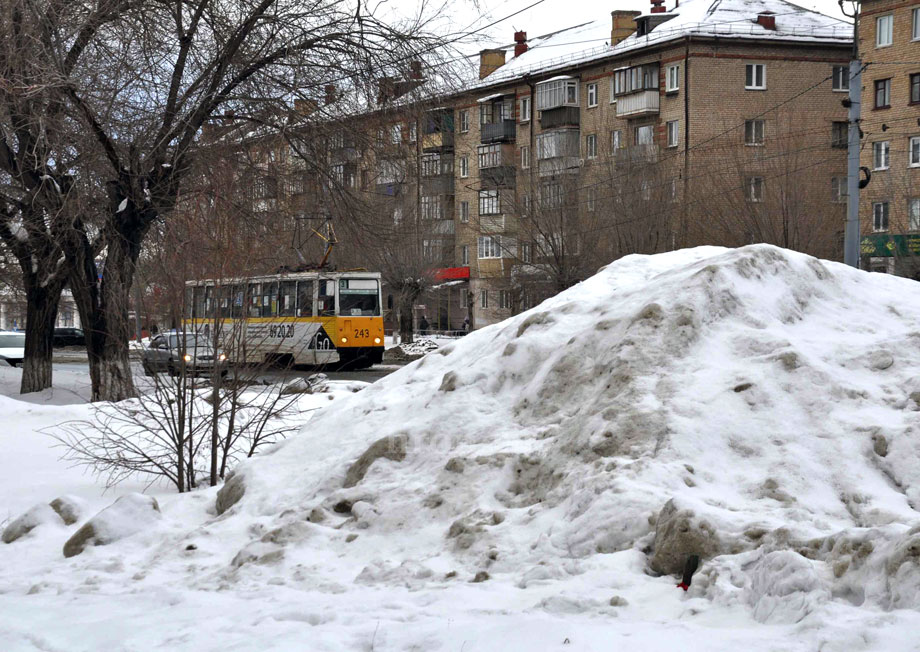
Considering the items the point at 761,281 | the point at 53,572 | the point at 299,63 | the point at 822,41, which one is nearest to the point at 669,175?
the point at 822,41

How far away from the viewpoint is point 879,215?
139 ft

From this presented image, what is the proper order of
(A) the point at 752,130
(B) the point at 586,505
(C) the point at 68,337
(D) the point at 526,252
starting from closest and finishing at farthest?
1. (B) the point at 586,505
2. (D) the point at 526,252
3. (A) the point at 752,130
4. (C) the point at 68,337

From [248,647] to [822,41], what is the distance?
49484 mm

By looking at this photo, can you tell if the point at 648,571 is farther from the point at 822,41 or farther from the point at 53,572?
the point at 822,41

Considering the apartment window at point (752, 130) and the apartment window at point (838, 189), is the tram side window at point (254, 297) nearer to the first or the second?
the apartment window at point (838, 189)

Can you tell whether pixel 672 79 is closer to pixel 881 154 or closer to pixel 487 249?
pixel 881 154

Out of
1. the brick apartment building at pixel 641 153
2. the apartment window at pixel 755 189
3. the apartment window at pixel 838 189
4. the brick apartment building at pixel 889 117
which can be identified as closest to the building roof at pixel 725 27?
the brick apartment building at pixel 641 153

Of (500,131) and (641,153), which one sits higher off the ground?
(500,131)

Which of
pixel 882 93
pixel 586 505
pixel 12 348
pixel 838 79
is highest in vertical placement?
pixel 838 79

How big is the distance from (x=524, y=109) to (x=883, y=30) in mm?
18762

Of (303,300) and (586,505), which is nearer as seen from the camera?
(586,505)

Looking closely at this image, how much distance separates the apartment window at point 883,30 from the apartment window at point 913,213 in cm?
833

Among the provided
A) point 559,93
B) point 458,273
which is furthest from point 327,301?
point 458,273

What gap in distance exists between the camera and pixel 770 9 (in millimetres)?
51312
